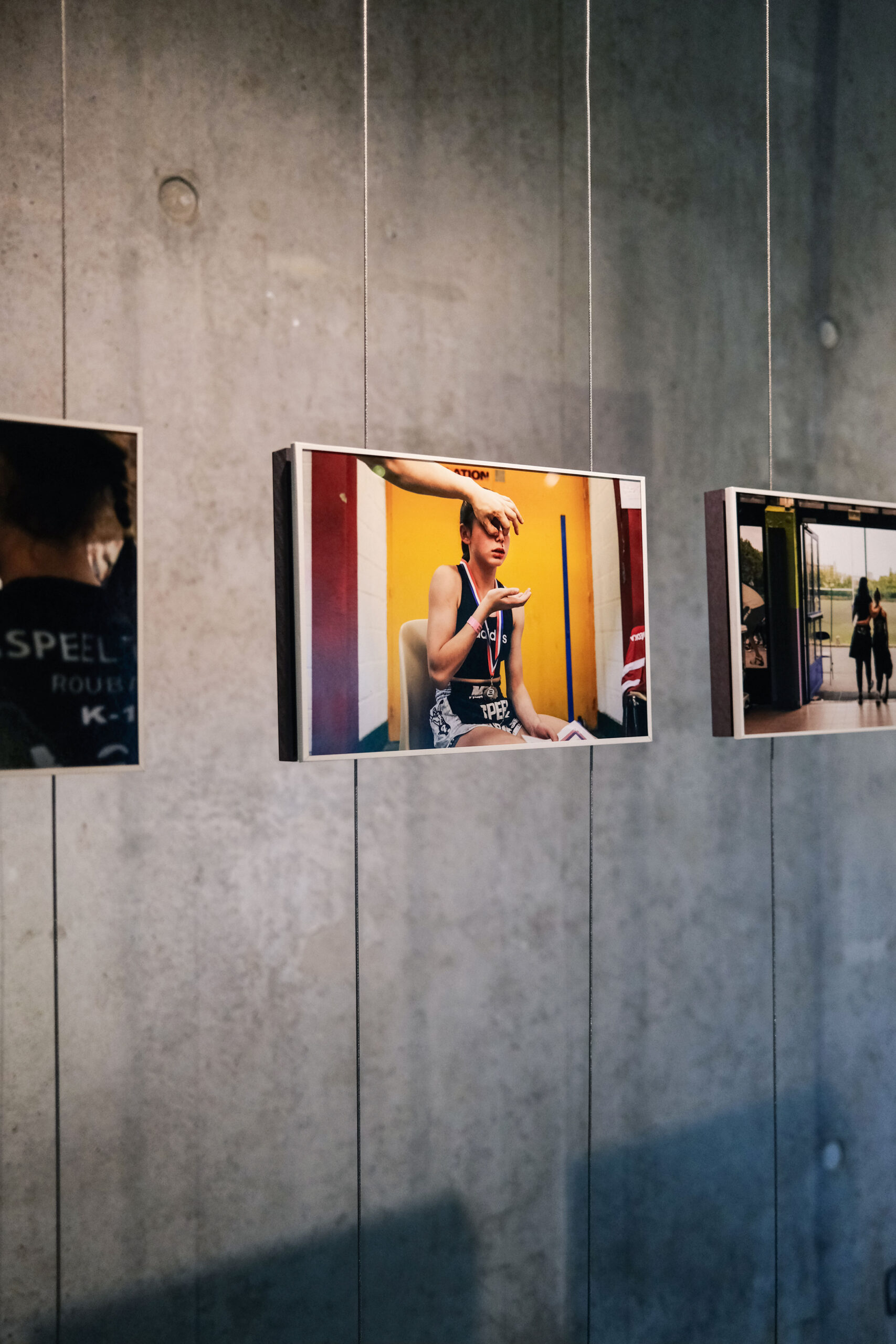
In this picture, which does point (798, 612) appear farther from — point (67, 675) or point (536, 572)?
point (67, 675)

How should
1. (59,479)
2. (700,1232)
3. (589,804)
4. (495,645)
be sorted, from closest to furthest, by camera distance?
(59,479)
(495,645)
(589,804)
(700,1232)

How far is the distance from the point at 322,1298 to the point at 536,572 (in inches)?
63.5

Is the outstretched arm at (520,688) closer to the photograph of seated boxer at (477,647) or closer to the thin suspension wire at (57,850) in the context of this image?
the photograph of seated boxer at (477,647)

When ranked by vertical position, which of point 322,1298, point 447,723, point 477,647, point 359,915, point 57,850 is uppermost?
point 477,647

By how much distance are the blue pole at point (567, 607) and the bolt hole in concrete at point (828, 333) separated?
1.39m

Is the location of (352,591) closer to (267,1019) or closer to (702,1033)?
(267,1019)

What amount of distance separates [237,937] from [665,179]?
2.21 m

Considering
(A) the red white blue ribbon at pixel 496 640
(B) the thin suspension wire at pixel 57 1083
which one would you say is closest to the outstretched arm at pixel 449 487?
(A) the red white blue ribbon at pixel 496 640

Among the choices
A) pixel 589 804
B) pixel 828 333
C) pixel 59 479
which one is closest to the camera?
pixel 59 479

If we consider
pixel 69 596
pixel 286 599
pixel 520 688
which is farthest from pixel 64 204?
pixel 520 688

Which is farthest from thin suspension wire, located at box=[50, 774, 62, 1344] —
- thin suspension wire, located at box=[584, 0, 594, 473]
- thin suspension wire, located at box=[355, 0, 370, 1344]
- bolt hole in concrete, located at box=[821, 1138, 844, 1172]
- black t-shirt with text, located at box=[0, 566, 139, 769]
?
bolt hole in concrete, located at box=[821, 1138, 844, 1172]

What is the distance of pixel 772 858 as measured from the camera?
9.24 feet

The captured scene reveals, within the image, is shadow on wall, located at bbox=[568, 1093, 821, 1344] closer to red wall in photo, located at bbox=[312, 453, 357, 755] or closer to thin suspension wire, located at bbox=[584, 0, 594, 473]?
red wall in photo, located at bbox=[312, 453, 357, 755]

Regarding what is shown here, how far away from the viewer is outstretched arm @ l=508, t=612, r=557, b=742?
2.04m
